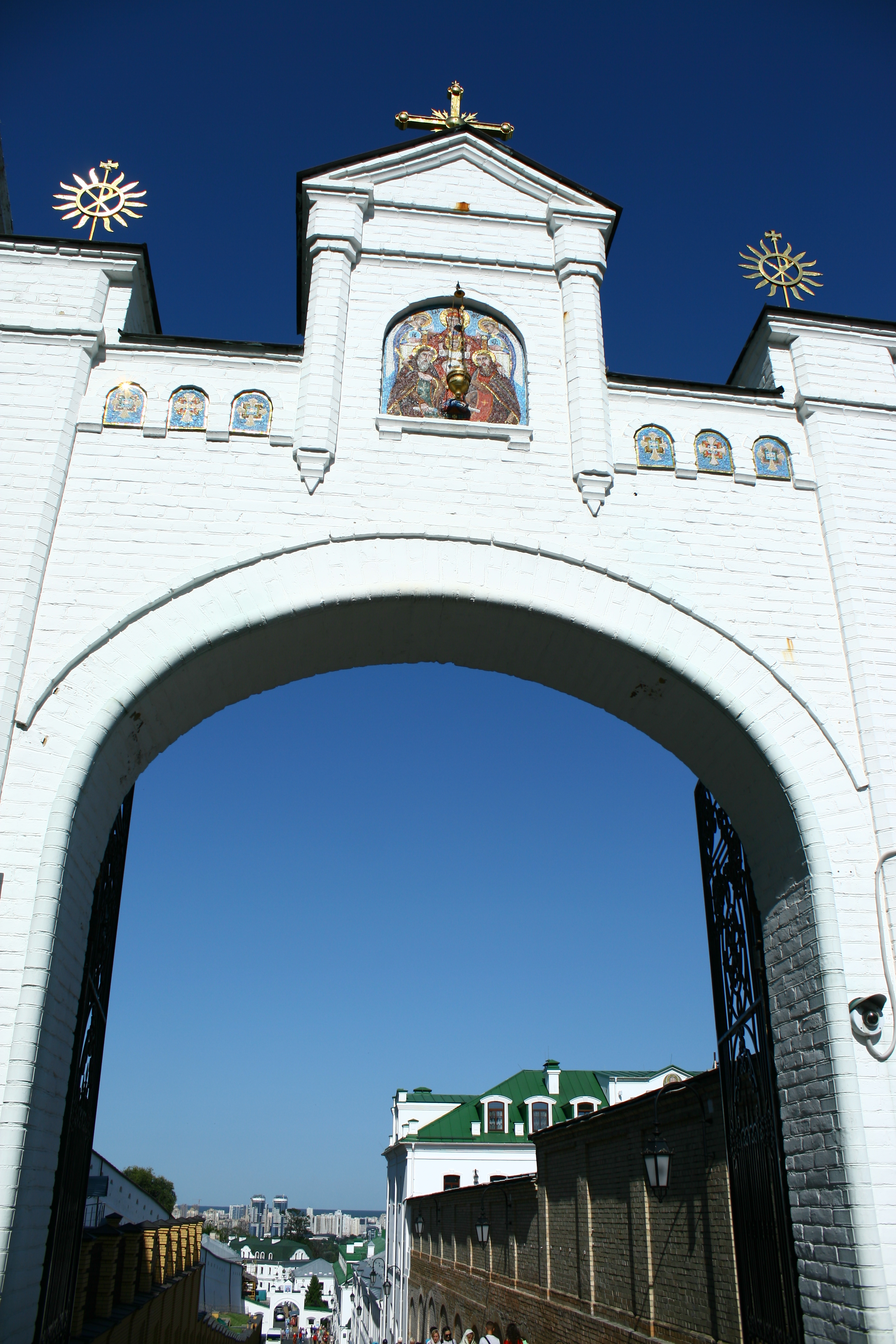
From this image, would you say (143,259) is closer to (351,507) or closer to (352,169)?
(352,169)

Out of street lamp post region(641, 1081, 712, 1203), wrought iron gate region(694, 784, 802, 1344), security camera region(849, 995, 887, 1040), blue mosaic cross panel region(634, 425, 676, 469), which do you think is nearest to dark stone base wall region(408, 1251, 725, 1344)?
street lamp post region(641, 1081, 712, 1203)

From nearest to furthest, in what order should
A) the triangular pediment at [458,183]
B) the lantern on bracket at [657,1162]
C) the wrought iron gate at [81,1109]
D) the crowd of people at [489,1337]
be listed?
1. the wrought iron gate at [81,1109]
2. the triangular pediment at [458,183]
3. the lantern on bracket at [657,1162]
4. the crowd of people at [489,1337]

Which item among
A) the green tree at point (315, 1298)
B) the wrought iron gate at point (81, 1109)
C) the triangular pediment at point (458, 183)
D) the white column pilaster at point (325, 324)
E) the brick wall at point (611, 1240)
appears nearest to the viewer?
the wrought iron gate at point (81, 1109)

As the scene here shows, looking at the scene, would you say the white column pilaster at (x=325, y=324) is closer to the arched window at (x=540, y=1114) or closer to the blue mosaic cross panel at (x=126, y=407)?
the blue mosaic cross panel at (x=126, y=407)

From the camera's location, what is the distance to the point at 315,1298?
289 feet

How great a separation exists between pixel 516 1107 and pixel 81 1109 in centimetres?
3446

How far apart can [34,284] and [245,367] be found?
1742 mm

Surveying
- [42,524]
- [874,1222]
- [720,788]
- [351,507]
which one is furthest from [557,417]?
[874,1222]

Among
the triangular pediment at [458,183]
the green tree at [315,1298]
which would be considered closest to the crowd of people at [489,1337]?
the triangular pediment at [458,183]

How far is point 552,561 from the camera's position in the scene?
7078mm

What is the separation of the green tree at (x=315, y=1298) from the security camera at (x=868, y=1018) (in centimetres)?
9653

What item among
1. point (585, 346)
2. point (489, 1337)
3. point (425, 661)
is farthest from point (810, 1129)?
point (489, 1337)

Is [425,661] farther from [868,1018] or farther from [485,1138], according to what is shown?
[485,1138]

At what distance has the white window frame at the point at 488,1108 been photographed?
3709 centimetres
